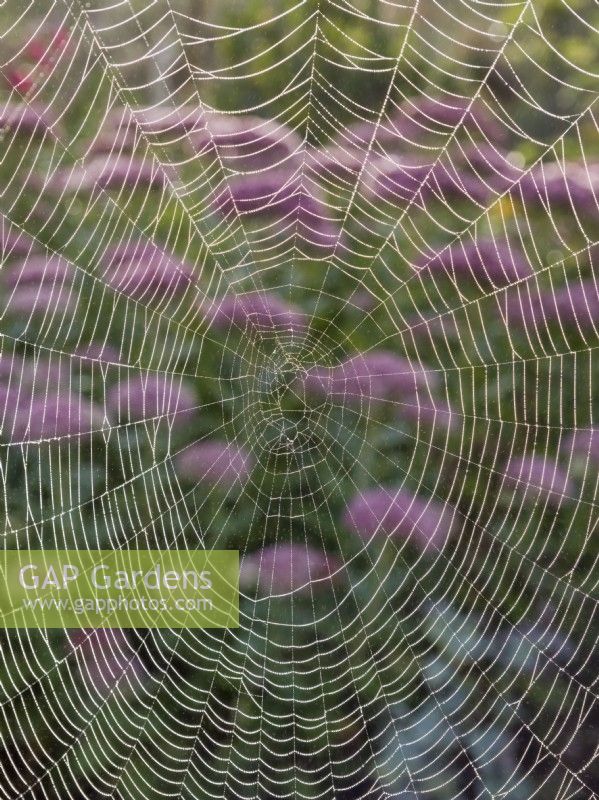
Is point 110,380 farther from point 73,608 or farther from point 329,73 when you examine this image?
point 329,73

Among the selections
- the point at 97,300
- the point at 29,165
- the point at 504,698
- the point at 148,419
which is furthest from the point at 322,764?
the point at 29,165

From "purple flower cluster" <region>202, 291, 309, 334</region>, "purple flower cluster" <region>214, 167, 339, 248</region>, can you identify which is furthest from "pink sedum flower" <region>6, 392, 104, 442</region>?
"purple flower cluster" <region>214, 167, 339, 248</region>

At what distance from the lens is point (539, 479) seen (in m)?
1.60

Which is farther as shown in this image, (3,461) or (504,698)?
(504,698)

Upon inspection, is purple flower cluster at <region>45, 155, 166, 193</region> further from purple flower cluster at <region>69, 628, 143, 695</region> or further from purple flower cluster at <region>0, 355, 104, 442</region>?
purple flower cluster at <region>69, 628, 143, 695</region>

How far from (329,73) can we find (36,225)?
563 millimetres

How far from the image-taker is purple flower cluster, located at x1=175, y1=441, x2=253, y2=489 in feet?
5.28

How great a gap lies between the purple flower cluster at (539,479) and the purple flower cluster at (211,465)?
442 millimetres

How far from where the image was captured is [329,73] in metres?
1.71

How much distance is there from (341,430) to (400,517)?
24cm

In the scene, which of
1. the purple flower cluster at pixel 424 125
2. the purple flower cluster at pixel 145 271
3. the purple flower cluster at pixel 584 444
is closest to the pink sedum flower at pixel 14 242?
the purple flower cluster at pixel 145 271

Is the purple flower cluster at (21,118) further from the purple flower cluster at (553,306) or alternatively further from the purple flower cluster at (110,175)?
the purple flower cluster at (553,306)

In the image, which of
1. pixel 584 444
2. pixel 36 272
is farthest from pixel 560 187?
pixel 36 272

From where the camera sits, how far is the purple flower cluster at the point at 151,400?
1567 millimetres
